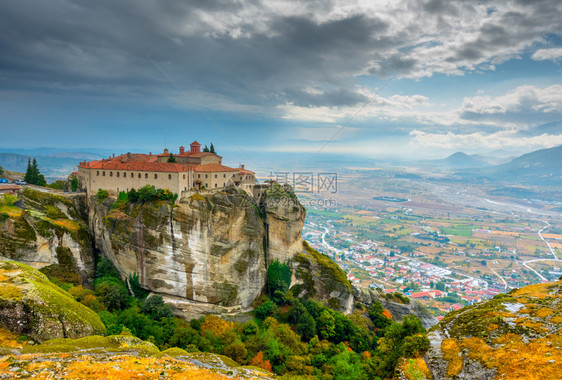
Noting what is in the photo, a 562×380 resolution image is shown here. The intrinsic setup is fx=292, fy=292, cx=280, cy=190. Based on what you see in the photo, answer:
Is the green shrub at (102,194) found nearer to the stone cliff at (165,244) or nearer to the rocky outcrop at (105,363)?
the stone cliff at (165,244)

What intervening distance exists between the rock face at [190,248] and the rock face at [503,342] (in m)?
28.5

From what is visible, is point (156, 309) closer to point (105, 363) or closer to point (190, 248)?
point (190, 248)

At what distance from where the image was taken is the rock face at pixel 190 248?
3778 centimetres

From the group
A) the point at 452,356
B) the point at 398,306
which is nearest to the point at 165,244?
the point at 452,356

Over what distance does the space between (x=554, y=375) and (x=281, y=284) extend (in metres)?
34.8

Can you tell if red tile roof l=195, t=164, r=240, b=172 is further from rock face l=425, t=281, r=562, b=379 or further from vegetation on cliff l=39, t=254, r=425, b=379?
rock face l=425, t=281, r=562, b=379

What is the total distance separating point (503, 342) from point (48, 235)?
45191 mm

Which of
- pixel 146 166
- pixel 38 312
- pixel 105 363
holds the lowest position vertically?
pixel 105 363

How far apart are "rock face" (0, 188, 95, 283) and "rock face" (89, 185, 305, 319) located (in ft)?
10.3

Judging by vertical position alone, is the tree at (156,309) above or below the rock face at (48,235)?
below

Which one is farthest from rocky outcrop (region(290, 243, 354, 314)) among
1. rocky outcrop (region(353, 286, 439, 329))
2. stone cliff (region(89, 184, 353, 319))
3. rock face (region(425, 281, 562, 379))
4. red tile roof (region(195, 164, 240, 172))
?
rock face (region(425, 281, 562, 379))

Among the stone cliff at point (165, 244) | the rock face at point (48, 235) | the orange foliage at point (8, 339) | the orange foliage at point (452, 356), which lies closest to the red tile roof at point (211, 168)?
the stone cliff at point (165, 244)

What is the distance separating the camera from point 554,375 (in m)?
10.0

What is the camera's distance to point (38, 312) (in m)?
19.8
